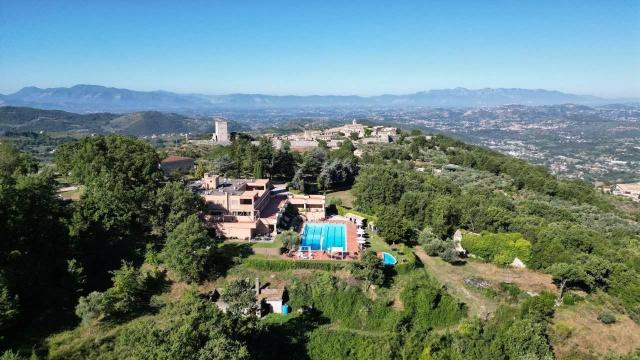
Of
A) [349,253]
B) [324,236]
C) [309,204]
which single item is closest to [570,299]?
[349,253]

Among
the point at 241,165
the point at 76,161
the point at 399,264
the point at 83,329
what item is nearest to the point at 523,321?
the point at 399,264

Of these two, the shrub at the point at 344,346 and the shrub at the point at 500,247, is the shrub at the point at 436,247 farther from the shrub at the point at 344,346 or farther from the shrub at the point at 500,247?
the shrub at the point at 344,346

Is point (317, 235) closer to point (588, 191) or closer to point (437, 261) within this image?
point (437, 261)

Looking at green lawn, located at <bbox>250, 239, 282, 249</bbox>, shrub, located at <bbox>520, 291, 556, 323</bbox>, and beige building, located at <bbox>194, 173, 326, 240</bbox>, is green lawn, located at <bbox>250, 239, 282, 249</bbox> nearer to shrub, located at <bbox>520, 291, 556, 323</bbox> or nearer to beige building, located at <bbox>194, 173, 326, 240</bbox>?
beige building, located at <bbox>194, 173, 326, 240</bbox>

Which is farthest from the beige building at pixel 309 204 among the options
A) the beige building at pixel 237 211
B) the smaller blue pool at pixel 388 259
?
the smaller blue pool at pixel 388 259

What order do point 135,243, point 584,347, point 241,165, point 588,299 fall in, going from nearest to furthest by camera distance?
point 584,347
point 588,299
point 135,243
point 241,165

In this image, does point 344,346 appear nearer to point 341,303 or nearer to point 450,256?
point 341,303

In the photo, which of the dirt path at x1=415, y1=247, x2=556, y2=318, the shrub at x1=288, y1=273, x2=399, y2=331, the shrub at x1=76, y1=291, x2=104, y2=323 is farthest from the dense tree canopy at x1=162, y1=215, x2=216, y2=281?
the dirt path at x1=415, y1=247, x2=556, y2=318
